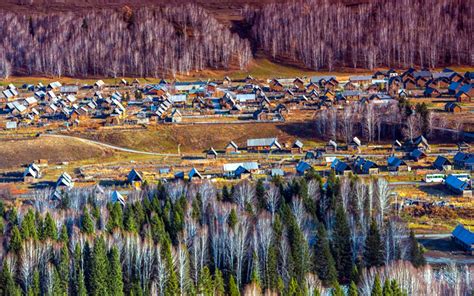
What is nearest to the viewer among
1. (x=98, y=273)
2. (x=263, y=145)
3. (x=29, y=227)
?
(x=98, y=273)

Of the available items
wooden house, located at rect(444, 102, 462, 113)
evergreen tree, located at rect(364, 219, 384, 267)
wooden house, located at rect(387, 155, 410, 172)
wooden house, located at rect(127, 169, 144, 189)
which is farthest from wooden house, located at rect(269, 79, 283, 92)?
evergreen tree, located at rect(364, 219, 384, 267)

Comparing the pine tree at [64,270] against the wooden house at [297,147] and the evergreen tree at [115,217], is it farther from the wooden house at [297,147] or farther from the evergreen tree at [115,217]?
the wooden house at [297,147]

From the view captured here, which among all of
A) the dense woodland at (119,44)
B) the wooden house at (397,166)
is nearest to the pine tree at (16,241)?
the wooden house at (397,166)

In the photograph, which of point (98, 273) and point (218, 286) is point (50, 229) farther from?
point (218, 286)

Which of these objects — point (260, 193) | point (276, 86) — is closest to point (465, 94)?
→ point (276, 86)

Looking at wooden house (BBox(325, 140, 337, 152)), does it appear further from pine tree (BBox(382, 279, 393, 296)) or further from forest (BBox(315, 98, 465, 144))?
pine tree (BBox(382, 279, 393, 296))

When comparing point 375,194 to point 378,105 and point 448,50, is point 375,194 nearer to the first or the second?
point 378,105

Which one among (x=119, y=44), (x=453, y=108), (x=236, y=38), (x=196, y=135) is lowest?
(x=196, y=135)
